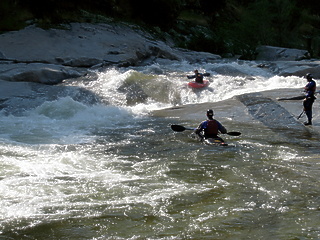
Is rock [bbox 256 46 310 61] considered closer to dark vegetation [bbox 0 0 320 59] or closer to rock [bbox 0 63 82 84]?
dark vegetation [bbox 0 0 320 59]

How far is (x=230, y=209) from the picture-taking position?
5430 millimetres

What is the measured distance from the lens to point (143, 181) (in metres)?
6.66

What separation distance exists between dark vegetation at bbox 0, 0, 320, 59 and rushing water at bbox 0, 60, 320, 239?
9.38 meters

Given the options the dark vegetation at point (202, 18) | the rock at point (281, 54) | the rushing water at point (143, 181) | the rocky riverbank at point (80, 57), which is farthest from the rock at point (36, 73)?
the rock at point (281, 54)

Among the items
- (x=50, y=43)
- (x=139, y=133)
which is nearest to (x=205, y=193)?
(x=139, y=133)

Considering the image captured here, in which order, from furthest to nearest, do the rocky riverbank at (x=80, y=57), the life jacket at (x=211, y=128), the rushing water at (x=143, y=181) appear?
1. the rocky riverbank at (x=80, y=57)
2. the life jacket at (x=211, y=128)
3. the rushing water at (x=143, y=181)

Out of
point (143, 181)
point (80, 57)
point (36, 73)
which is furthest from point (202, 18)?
point (143, 181)

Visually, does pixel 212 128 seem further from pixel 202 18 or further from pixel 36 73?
pixel 202 18

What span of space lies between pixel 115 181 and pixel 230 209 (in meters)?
2.00

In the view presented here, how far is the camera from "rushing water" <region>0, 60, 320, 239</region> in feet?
16.3

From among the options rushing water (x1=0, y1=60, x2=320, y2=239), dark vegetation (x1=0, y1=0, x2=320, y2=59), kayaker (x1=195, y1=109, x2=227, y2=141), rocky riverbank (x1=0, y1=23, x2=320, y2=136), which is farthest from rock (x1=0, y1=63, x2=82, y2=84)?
kayaker (x1=195, y1=109, x2=227, y2=141)

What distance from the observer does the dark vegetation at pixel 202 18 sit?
20312 mm

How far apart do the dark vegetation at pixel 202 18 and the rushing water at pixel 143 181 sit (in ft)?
30.8

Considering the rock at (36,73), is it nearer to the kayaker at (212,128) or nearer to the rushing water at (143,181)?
the rushing water at (143,181)
